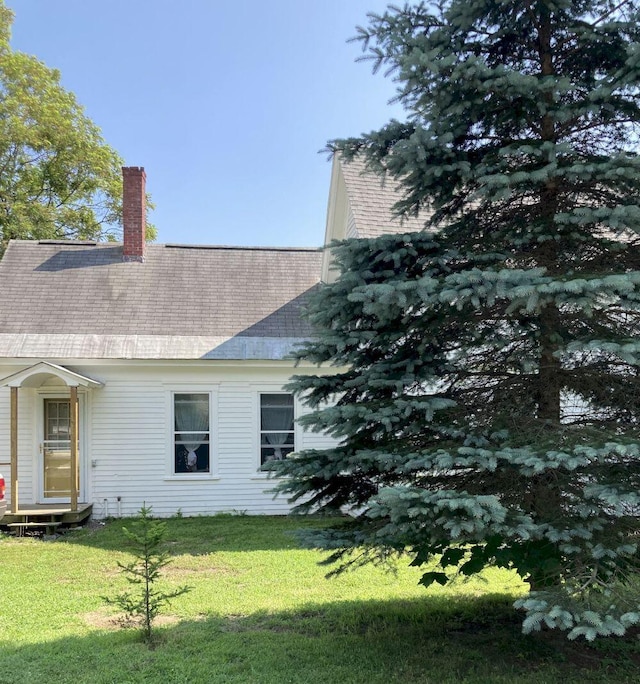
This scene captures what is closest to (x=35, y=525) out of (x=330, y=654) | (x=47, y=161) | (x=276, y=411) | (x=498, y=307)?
(x=276, y=411)

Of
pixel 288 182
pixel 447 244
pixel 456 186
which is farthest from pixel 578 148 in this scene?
pixel 288 182

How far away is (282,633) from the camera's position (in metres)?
5.09

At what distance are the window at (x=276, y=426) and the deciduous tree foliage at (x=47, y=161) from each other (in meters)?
14.9

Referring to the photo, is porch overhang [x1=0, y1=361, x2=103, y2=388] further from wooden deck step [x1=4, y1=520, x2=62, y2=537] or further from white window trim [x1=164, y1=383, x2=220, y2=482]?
Answer: wooden deck step [x1=4, y1=520, x2=62, y2=537]

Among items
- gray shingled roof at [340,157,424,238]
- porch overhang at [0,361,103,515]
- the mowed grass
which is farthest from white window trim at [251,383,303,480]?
the mowed grass

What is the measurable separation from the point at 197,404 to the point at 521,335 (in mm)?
8494

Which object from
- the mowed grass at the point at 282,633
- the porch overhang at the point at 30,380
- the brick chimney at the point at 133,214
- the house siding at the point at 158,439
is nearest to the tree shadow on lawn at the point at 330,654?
the mowed grass at the point at 282,633

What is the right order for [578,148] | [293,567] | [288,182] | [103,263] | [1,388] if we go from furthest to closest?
[288,182], [103,263], [1,388], [293,567], [578,148]

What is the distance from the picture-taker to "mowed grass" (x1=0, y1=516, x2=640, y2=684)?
4.26 meters

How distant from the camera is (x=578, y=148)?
452 cm

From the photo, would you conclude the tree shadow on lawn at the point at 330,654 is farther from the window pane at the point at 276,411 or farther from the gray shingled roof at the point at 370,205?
the gray shingled roof at the point at 370,205

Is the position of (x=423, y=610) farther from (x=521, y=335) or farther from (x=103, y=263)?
(x=103, y=263)

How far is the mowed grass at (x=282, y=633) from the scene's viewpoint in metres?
4.26

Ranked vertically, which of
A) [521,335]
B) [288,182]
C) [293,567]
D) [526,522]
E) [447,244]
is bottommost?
[293,567]
